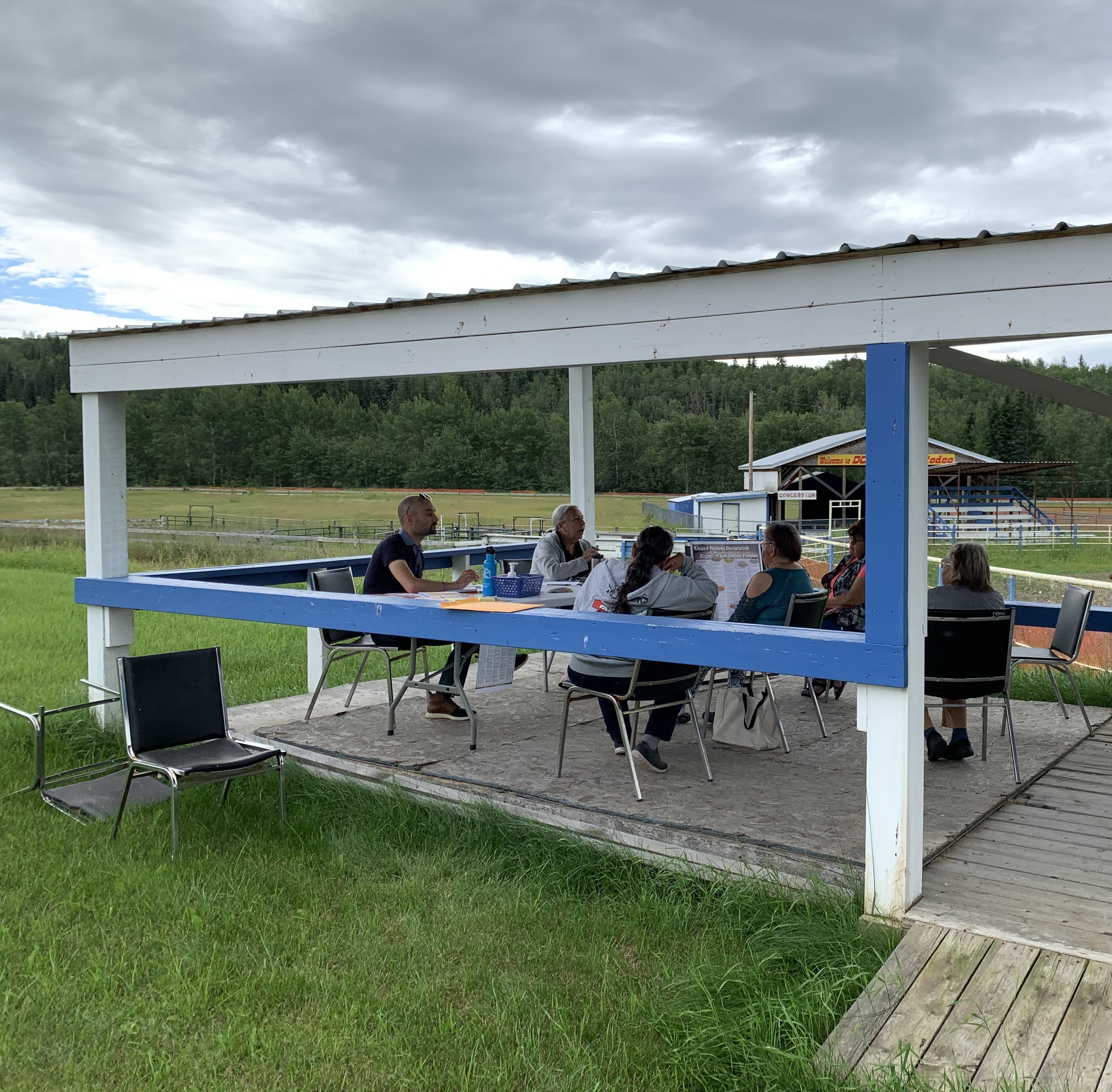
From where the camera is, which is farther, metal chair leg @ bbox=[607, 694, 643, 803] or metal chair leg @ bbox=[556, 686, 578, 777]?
metal chair leg @ bbox=[556, 686, 578, 777]

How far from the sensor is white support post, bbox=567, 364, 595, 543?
23.4 feet

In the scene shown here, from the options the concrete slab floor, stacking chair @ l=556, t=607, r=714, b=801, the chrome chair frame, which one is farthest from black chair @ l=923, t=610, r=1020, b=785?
stacking chair @ l=556, t=607, r=714, b=801

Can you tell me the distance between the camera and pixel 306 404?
8094 cm

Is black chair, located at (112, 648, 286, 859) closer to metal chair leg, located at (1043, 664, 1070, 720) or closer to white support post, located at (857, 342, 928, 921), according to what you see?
white support post, located at (857, 342, 928, 921)

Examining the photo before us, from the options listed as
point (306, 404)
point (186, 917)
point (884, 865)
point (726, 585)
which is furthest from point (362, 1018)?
point (306, 404)

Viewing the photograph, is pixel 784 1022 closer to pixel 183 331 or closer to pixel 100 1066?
pixel 100 1066

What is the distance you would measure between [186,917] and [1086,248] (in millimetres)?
3427

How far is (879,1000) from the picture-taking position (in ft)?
9.03

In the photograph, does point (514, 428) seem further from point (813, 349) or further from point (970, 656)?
point (813, 349)

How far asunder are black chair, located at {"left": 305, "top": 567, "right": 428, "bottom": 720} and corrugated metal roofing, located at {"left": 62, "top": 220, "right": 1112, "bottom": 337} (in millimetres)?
1466

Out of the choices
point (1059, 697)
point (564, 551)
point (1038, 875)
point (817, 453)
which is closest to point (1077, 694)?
point (1059, 697)

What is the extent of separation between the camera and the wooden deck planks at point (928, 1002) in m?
2.52

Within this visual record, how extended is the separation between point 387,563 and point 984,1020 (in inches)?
142

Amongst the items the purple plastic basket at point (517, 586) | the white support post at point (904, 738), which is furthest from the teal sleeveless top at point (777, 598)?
the white support post at point (904, 738)
